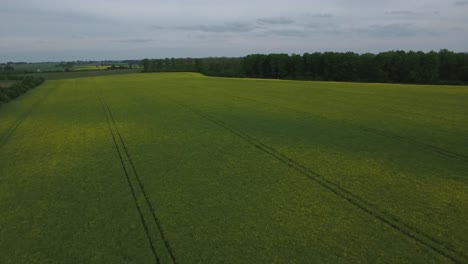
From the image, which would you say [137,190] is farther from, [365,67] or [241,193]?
[365,67]

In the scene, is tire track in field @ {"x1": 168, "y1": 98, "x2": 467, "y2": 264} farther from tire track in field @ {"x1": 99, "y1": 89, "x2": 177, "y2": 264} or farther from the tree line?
the tree line

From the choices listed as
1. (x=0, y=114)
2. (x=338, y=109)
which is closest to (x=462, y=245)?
(x=338, y=109)

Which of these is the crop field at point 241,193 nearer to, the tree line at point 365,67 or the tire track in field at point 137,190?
the tire track in field at point 137,190

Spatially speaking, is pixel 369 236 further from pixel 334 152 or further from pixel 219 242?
pixel 334 152

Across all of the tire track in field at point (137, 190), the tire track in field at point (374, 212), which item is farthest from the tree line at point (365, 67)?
the tire track in field at point (137, 190)

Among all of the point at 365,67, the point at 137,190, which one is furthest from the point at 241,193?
the point at 365,67

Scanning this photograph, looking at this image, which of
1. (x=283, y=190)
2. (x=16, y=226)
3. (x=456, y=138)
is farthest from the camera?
(x=456, y=138)

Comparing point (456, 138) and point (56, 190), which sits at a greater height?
point (456, 138)

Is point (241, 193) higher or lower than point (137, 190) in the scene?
higher
